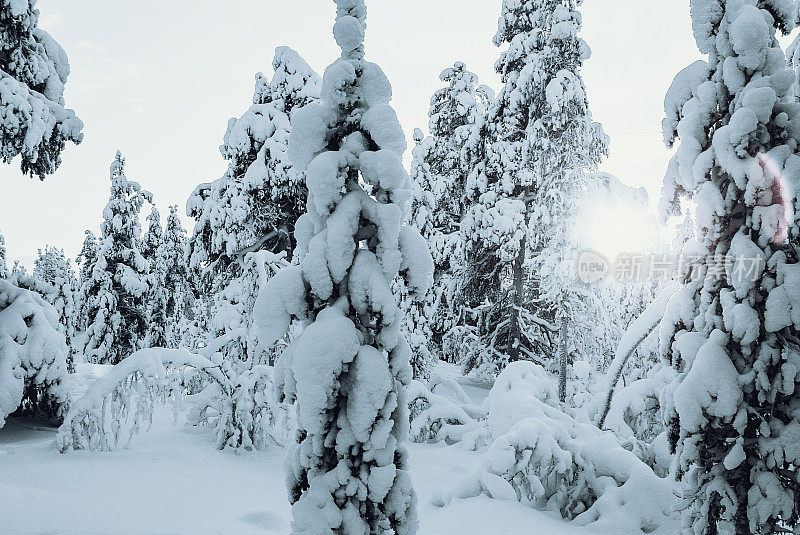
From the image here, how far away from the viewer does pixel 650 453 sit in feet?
26.0

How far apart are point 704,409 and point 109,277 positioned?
28110 mm

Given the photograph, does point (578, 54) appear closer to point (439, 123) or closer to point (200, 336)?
point (439, 123)

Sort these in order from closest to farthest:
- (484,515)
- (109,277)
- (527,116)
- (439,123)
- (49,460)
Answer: (484,515), (49,460), (527,116), (439,123), (109,277)

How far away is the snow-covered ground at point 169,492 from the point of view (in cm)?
566

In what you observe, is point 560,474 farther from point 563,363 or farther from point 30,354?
point 563,363

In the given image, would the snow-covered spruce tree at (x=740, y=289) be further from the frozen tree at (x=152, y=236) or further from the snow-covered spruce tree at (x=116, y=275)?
the frozen tree at (x=152, y=236)

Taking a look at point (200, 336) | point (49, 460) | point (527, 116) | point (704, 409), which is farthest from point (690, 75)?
point (200, 336)

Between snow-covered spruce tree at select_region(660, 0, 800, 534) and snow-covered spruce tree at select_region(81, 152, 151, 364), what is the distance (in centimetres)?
2725

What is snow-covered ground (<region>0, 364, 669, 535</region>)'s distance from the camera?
566 cm

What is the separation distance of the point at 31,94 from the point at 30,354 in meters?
4.08

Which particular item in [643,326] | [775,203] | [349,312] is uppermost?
[775,203]

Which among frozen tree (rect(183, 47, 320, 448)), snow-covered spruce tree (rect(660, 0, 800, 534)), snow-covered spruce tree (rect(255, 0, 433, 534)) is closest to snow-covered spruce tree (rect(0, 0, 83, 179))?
frozen tree (rect(183, 47, 320, 448))

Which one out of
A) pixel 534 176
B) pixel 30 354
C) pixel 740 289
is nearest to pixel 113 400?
pixel 30 354

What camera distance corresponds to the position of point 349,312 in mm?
4578
